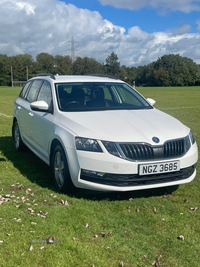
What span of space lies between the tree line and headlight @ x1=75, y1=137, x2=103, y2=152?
99094 mm

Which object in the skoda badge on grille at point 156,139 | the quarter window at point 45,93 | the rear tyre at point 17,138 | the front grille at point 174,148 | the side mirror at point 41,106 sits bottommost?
the rear tyre at point 17,138

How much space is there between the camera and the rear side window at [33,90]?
6384 millimetres

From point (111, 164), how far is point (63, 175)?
0.93 metres

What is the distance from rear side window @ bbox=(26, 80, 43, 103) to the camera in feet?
20.9

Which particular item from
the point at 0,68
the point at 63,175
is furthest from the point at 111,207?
the point at 0,68

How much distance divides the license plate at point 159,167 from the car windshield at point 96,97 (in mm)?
1551

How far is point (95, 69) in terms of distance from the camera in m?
115

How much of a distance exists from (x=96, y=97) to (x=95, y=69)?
112 metres

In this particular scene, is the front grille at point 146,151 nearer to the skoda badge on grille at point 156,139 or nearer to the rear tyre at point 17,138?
the skoda badge on grille at point 156,139

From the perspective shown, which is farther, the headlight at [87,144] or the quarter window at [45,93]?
the quarter window at [45,93]

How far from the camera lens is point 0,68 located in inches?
3942

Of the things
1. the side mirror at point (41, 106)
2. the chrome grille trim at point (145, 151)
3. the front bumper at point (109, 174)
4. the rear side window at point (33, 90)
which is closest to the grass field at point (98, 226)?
the front bumper at point (109, 174)

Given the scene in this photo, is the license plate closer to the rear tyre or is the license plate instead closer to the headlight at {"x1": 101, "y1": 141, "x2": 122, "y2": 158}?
the headlight at {"x1": 101, "y1": 141, "x2": 122, "y2": 158}

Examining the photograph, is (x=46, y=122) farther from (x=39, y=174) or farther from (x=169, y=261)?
(x=169, y=261)
